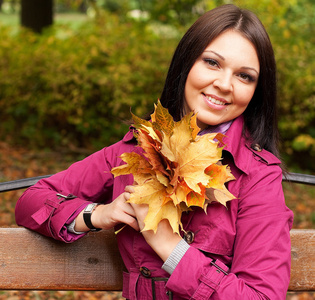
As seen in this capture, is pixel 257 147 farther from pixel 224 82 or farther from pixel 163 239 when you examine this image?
pixel 163 239

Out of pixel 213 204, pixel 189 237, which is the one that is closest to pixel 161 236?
pixel 189 237

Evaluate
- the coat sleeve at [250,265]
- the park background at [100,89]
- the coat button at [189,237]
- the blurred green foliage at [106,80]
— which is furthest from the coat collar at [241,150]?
the blurred green foliage at [106,80]

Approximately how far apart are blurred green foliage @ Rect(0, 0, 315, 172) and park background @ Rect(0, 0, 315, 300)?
0.01 m

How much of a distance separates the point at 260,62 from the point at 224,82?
7.7 inches

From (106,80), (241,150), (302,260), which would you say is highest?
(241,150)

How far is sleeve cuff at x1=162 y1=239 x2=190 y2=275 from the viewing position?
1.60 meters

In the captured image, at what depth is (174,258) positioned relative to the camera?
1604 millimetres

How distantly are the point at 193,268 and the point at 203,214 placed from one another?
0.21 meters

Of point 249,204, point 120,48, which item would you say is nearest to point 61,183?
point 249,204

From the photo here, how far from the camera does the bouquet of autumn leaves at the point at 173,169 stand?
1.49 meters

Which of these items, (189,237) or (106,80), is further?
(106,80)

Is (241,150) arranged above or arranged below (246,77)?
below

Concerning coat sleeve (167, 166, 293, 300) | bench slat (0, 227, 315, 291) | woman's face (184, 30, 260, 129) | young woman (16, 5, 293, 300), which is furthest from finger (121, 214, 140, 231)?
woman's face (184, 30, 260, 129)

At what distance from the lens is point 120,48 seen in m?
6.38
